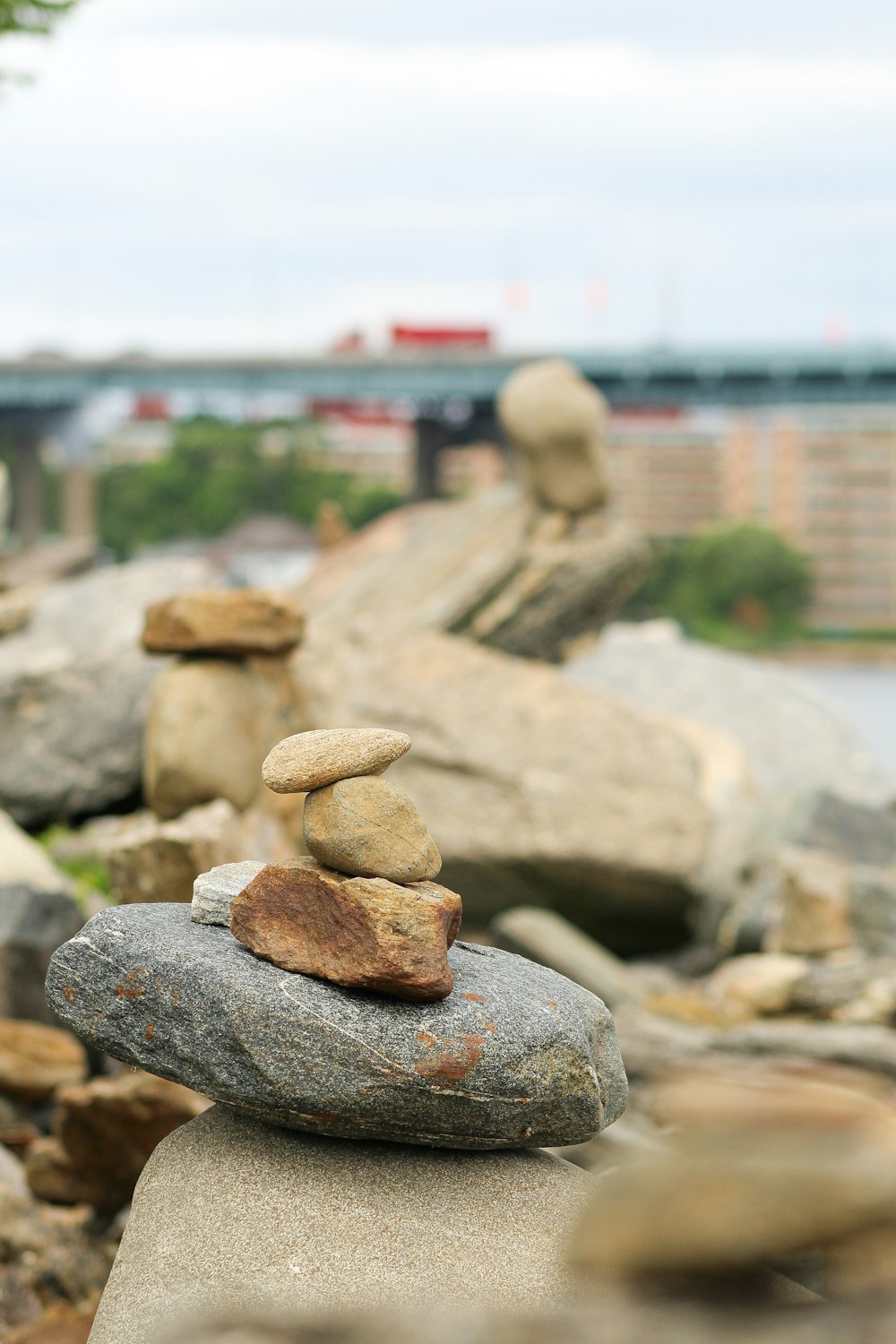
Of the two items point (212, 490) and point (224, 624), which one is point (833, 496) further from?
point (224, 624)

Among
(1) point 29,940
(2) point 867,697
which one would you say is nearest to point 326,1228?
(1) point 29,940

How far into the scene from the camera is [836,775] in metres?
14.9

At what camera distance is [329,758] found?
422 cm

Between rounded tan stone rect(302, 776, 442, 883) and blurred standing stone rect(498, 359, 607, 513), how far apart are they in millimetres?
9122

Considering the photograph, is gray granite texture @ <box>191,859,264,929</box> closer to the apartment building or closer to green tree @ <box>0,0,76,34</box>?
green tree @ <box>0,0,76,34</box>

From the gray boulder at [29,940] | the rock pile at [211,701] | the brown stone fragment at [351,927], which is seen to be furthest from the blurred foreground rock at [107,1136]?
the rock pile at [211,701]

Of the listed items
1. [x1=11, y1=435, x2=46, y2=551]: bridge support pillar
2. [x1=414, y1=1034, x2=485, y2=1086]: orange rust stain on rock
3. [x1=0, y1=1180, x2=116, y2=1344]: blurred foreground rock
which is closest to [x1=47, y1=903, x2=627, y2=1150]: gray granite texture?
[x1=414, y1=1034, x2=485, y2=1086]: orange rust stain on rock

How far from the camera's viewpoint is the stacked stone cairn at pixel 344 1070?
3.93 meters

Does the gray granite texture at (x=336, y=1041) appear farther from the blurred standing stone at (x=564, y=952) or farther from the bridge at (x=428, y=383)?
the bridge at (x=428, y=383)

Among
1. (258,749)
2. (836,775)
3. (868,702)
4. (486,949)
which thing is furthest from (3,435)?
(486,949)

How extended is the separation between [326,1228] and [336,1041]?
484 mm

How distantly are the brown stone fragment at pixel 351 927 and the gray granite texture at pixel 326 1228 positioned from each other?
55 centimetres

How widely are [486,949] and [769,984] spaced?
5.52m

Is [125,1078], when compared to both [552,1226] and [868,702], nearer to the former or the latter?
[552,1226]
